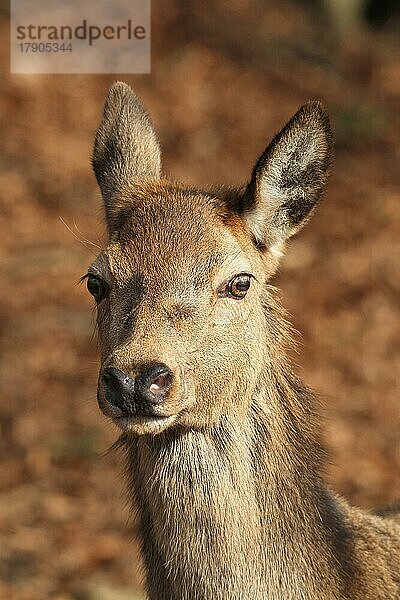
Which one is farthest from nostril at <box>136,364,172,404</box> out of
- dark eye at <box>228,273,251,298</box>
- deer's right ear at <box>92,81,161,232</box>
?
deer's right ear at <box>92,81,161,232</box>

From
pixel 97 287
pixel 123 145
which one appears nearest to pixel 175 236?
pixel 97 287

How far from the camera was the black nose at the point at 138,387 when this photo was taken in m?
4.85

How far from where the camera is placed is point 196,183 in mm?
14578

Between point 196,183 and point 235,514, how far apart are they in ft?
31.2

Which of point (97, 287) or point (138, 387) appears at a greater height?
point (97, 287)

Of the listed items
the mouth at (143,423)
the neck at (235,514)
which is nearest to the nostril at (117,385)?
the mouth at (143,423)

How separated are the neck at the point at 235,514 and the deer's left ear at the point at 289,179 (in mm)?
820

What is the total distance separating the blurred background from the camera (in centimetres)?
988

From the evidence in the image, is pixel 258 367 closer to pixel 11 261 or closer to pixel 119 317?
pixel 119 317

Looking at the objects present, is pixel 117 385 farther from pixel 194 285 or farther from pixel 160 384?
pixel 194 285

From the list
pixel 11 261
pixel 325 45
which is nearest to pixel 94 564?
pixel 11 261

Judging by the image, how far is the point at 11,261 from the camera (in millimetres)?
13375

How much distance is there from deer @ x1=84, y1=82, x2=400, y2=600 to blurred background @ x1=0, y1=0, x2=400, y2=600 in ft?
1.73

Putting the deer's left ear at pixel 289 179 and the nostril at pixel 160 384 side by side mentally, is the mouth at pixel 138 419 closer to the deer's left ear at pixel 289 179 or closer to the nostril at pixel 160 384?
the nostril at pixel 160 384
